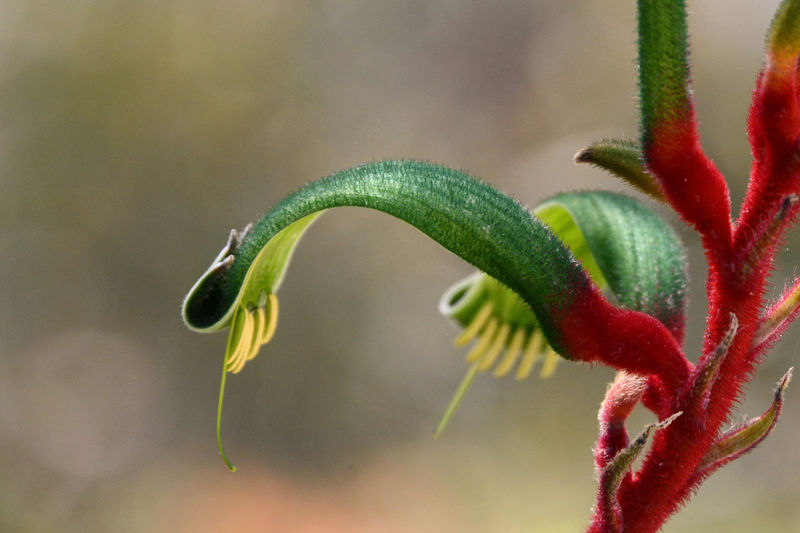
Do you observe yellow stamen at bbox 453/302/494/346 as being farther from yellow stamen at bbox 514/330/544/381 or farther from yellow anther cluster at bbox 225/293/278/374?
yellow anther cluster at bbox 225/293/278/374

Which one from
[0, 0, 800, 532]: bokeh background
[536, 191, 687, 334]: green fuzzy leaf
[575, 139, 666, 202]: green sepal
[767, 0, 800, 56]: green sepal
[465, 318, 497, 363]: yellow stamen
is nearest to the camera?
[767, 0, 800, 56]: green sepal

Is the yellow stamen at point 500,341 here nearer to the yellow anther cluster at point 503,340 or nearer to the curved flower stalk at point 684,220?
the yellow anther cluster at point 503,340

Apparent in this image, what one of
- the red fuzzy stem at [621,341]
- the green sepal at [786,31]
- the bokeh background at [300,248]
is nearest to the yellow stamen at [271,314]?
the red fuzzy stem at [621,341]

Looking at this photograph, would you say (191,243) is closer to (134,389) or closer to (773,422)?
(134,389)

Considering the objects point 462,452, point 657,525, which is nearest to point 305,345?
point 462,452

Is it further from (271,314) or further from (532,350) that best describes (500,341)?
(271,314)

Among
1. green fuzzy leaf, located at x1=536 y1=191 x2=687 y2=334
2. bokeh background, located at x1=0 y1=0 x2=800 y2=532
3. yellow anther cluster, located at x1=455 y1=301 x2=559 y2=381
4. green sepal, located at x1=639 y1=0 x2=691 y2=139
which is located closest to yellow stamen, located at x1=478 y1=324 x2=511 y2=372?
yellow anther cluster, located at x1=455 y1=301 x2=559 y2=381
